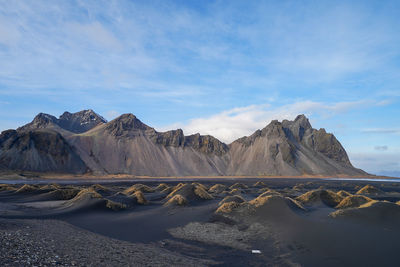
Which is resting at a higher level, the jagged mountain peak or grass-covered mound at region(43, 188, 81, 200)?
the jagged mountain peak

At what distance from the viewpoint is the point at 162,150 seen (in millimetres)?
145000

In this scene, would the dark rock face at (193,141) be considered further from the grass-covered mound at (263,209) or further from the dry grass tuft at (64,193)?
the grass-covered mound at (263,209)

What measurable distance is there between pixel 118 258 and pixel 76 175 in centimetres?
10401

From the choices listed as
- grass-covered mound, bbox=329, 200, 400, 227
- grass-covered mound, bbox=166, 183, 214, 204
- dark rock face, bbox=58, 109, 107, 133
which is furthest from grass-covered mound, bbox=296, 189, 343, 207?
dark rock face, bbox=58, 109, 107, 133

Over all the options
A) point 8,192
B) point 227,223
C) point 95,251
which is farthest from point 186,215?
point 8,192

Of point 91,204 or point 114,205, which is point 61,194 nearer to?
point 91,204

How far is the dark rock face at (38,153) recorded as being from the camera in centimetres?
9844

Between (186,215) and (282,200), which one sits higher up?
(282,200)

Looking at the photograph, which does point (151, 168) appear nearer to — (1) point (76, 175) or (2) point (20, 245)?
(1) point (76, 175)

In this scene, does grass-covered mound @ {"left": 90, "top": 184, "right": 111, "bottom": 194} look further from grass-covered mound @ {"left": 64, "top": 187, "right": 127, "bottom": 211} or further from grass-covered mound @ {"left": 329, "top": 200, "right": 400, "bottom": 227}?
grass-covered mound @ {"left": 329, "top": 200, "right": 400, "bottom": 227}

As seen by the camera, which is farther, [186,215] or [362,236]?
[186,215]

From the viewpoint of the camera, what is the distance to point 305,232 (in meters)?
17.1

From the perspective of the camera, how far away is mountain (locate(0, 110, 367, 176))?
359 feet

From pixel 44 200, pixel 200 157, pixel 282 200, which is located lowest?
pixel 44 200
